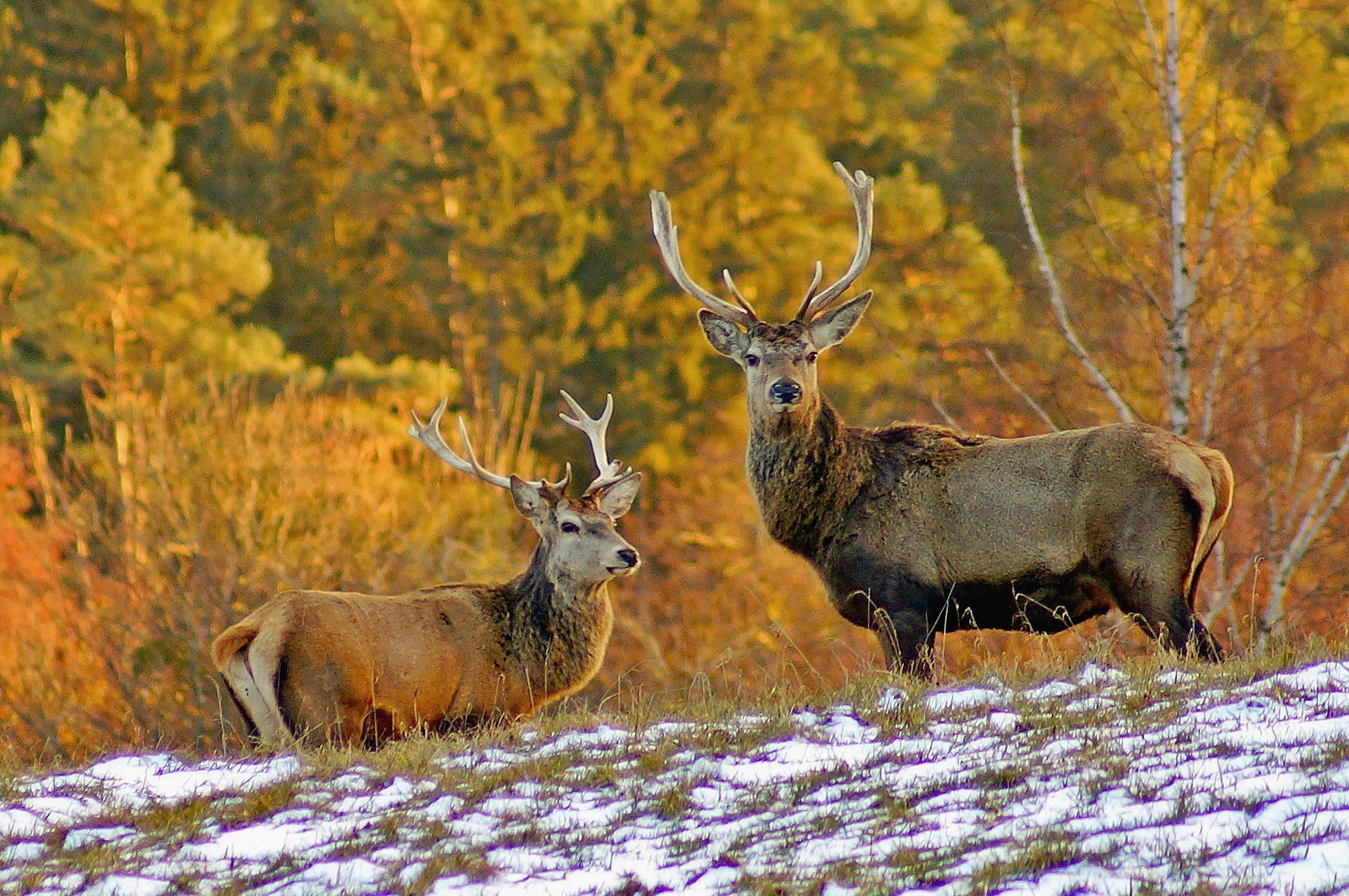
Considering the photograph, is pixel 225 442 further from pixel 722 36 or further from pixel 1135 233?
pixel 722 36

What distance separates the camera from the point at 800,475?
9.10 meters

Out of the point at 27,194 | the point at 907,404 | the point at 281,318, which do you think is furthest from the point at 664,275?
the point at 907,404

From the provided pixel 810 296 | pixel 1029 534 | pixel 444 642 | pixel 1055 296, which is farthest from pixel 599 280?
pixel 1029 534

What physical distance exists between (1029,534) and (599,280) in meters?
28.1

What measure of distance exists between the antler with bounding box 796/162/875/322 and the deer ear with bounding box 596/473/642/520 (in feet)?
4.87

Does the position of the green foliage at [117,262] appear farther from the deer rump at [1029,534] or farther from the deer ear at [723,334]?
the deer rump at [1029,534]

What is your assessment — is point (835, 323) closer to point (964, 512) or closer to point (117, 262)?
point (964, 512)

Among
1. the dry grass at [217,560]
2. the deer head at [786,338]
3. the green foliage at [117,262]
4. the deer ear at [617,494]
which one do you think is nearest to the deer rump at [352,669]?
the deer ear at [617,494]

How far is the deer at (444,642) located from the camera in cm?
844

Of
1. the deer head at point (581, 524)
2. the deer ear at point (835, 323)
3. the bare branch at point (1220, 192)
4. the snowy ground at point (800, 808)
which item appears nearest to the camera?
the snowy ground at point (800, 808)

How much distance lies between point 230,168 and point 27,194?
7.37m

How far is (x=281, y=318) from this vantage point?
3616 cm

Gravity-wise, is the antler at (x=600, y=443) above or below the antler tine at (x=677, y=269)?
below

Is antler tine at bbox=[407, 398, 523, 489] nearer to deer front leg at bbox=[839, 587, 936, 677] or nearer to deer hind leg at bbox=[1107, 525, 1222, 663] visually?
deer front leg at bbox=[839, 587, 936, 677]
